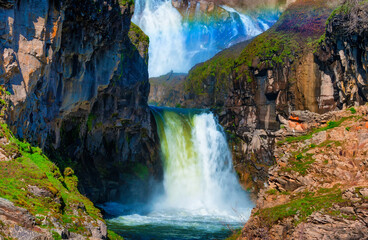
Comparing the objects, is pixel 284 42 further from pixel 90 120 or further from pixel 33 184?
pixel 33 184

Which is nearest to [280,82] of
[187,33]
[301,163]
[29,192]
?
[301,163]

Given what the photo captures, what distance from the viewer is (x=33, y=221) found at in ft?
24.6

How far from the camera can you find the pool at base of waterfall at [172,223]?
2030cm

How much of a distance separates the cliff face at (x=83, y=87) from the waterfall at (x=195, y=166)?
1.88 meters

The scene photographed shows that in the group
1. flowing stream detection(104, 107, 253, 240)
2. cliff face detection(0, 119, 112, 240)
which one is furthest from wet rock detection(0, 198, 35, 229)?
flowing stream detection(104, 107, 253, 240)

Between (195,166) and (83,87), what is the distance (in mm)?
16244

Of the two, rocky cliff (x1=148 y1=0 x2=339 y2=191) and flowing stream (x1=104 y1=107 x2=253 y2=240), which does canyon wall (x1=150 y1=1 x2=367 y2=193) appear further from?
flowing stream (x1=104 y1=107 x2=253 y2=240)

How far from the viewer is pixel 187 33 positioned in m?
95.9

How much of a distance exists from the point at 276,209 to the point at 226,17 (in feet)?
273

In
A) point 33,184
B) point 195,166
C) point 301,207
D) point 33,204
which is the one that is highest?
point 33,184

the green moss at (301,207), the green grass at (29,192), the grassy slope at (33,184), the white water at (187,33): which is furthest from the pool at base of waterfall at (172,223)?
the white water at (187,33)

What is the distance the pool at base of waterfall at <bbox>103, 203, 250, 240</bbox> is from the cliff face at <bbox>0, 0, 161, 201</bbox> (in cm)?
448

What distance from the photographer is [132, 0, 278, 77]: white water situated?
287ft

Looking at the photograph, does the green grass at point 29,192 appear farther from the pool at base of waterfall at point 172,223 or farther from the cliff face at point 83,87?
Answer: the pool at base of waterfall at point 172,223
